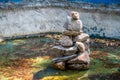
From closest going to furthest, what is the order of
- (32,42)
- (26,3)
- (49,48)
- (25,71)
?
(25,71), (49,48), (32,42), (26,3)

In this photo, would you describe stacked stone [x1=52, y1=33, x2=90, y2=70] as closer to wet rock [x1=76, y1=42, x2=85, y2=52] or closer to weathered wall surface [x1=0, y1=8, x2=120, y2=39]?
wet rock [x1=76, y1=42, x2=85, y2=52]

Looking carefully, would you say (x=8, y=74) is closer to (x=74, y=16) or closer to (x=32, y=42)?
(x=74, y=16)

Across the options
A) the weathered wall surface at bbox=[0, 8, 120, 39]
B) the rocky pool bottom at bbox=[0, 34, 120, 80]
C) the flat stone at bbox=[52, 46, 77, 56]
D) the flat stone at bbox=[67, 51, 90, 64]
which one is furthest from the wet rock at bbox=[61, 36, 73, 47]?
the weathered wall surface at bbox=[0, 8, 120, 39]

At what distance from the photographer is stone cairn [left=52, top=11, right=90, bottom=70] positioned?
7758mm

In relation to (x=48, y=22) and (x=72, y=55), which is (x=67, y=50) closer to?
(x=72, y=55)

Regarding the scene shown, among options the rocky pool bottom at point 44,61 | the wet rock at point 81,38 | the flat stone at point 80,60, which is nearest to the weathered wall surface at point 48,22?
the rocky pool bottom at point 44,61

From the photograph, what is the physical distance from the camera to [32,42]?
1060 cm

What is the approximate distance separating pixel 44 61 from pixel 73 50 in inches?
49.0

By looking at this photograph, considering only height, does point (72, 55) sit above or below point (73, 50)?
below

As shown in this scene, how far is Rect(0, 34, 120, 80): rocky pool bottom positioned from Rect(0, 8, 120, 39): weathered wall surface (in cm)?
57

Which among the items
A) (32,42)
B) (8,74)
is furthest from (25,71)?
(32,42)

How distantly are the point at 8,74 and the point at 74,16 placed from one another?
7.57 ft

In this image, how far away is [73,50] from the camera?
780cm

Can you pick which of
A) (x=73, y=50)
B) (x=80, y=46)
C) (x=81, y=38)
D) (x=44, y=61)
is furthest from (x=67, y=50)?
(x=44, y=61)
